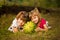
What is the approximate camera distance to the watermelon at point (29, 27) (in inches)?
156

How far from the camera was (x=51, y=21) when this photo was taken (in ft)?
15.5

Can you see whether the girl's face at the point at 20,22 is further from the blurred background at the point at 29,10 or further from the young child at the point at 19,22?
the blurred background at the point at 29,10

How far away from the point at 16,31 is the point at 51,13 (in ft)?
5.30

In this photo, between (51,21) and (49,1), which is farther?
(49,1)

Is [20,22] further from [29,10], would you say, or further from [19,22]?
[29,10]

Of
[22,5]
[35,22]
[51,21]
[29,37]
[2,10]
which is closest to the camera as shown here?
[29,37]

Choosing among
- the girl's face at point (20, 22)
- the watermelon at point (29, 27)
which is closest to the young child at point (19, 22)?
the girl's face at point (20, 22)

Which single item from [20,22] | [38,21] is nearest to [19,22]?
[20,22]

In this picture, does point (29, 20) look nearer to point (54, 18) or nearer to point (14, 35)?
point (14, 35)

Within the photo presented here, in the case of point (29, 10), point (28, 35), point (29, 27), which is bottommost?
point (28, 35)

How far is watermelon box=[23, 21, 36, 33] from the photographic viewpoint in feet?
13.0

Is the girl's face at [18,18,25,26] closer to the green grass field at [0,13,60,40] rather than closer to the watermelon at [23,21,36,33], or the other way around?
the watermelon at [23,21,36,33]

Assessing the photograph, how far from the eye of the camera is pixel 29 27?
397 centimetres

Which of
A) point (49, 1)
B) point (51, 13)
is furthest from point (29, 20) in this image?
point (49, 1)
